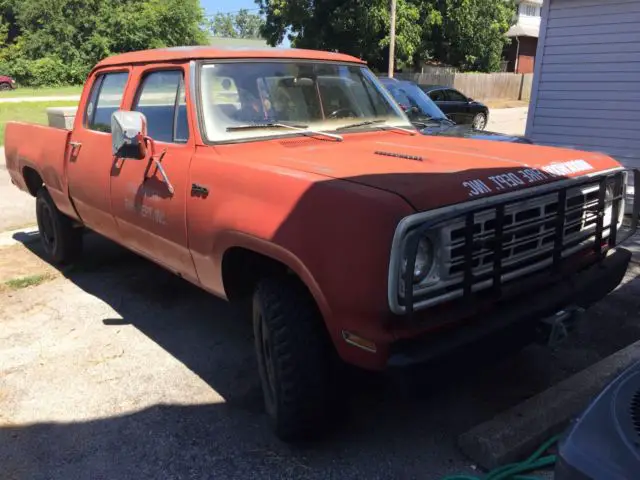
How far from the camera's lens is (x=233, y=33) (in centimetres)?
11600

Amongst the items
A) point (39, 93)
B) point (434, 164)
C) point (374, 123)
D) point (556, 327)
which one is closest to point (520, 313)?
point (556, 327)

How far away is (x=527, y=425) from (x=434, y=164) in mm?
1394

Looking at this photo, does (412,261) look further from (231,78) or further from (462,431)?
(231,78)

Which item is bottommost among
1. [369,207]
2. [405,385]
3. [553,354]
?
[553,354]

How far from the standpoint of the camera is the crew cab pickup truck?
2469mm

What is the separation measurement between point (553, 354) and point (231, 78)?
2783mm

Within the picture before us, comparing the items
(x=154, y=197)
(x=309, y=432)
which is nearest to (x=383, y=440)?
(x=309, y=432)

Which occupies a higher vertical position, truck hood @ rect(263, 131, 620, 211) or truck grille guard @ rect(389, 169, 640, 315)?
truck hood @ rect(263, 131, 620, 211)

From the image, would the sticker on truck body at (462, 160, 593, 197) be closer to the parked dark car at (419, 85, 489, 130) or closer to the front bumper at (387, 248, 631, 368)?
the front bumper at (387, 248, 631, 368)

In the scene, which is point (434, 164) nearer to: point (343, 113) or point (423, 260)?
point (423, 260)

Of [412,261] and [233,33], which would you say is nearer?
[412,261]

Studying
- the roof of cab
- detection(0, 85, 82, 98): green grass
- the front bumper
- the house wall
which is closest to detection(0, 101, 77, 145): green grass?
detection(0, 85, 82, 98): green grass

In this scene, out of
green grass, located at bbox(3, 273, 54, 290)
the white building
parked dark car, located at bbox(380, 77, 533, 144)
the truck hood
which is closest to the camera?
the truck hood

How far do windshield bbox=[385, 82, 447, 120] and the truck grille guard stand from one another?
4.51 metres
